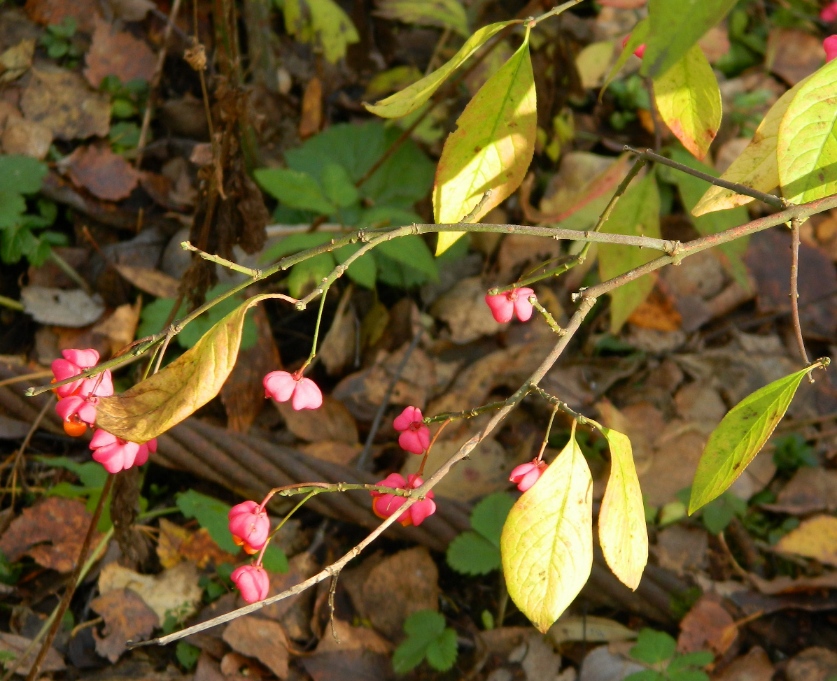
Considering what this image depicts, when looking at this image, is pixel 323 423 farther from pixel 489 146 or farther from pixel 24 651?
pixel 489 146

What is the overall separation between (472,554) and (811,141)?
38.7 inches

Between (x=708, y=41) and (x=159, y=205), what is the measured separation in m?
1.73

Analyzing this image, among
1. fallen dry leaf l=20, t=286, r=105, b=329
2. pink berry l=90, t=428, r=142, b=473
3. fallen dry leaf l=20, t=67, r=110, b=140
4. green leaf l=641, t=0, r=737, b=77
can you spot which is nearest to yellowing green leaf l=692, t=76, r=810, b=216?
green leaf l=641, t=0, r=737, b=77

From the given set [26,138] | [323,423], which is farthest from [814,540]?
[26,138]

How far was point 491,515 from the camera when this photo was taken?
164 cm

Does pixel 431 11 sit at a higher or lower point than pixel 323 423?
higher

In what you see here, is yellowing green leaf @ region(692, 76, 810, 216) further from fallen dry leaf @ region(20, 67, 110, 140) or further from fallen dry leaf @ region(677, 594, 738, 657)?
fallen dry leaf @ region(20, 67, 110, 140)

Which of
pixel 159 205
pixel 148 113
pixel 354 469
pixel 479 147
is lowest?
pixel 354 469

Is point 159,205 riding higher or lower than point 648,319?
higher

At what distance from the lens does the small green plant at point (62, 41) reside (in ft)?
7.97

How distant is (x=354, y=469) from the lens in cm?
169

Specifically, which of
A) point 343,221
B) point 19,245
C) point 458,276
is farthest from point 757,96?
point 19,245

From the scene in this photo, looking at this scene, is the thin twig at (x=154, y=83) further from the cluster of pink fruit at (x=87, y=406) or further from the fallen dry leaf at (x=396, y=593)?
the cluster of pink fruit at (x=87, y=406)

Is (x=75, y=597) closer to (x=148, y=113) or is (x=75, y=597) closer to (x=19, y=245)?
(x=19, y=245)
